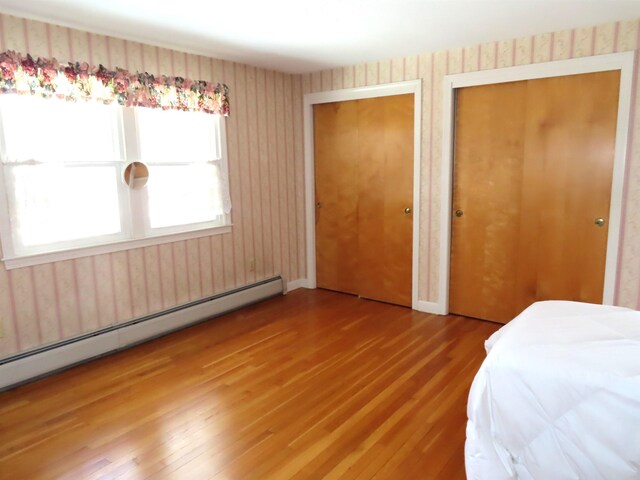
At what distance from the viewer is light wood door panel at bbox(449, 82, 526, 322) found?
3.76 meters

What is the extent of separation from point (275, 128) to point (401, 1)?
223cm

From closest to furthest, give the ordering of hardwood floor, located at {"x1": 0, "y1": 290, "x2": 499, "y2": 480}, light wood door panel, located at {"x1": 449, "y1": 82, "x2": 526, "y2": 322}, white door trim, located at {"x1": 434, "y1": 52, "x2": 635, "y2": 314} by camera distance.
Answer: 1. hardwood floor, located at {"x1": 0, "y1": 290, "x2": 499, "y2": 480}
2. white door trim, located at {"x1": 434, "y1": 52, "x2": 635, "y2": 314}
3. light wood door panel, located at {"x1": 449, "y1": 82, "x2": 526, "y2": 322}

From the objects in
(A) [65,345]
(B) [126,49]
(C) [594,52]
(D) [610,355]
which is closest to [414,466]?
(D) [610,355]

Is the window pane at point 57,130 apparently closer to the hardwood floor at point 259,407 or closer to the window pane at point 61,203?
the window pane at point 61,203

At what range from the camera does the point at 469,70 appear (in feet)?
12.6

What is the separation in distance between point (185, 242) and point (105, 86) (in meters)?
1.37

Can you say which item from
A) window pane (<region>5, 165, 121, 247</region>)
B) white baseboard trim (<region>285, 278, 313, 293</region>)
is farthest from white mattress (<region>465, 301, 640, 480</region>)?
white baseboard trim (<region>285, 278, 313, 293</region>)

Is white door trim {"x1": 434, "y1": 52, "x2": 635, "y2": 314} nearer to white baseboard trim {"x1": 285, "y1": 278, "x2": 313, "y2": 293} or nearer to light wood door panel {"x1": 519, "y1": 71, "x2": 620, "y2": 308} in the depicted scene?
light wood door panel {"x1": 519, "y1": 71, "x2": 620, "y2": 308}

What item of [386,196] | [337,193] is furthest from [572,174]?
[337,193]

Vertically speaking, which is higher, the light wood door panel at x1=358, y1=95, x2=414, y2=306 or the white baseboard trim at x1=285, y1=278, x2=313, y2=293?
the light wood door panel at x1=358, y1=95, x2=414, y2=306

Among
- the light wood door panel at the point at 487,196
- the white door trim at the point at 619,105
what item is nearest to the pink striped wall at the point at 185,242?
the white door trim at the point at 619,105

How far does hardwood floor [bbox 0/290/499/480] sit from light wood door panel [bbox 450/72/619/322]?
478 mm

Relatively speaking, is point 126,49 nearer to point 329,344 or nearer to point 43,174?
point 43,174

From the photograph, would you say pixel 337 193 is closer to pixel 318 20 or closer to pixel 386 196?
pixel 386 196
